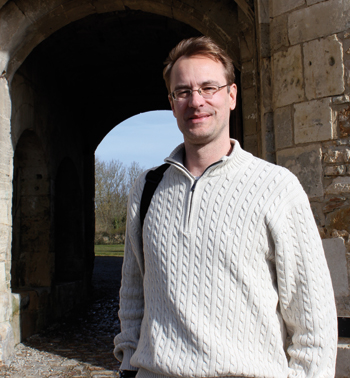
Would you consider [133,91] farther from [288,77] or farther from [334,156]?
[334,156]

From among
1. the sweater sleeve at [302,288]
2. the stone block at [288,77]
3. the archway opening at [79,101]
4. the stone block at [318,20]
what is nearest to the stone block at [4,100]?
the archway opening at [79,101]

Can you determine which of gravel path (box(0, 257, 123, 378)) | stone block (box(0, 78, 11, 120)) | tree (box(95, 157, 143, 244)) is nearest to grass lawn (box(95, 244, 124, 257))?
tree (box(95, 157, 143, 244))

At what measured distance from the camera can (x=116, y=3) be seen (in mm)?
4656

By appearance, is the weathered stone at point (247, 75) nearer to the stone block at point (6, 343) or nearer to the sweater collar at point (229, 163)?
the sweater collar at point (229, 163)

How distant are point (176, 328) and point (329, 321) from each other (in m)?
0.42

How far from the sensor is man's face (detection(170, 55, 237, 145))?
1.32 metres

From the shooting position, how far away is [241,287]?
119 centimetres

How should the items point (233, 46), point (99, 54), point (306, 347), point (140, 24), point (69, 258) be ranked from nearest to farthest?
point (306, 347) < point (233, 46) < point (140, 24) < point (99, 54) < point (69, 258)

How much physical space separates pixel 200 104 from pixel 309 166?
1.80m

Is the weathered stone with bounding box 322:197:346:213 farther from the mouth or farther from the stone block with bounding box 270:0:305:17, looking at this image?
the mouth

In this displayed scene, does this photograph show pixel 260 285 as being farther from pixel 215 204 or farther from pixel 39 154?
pixel 39 154

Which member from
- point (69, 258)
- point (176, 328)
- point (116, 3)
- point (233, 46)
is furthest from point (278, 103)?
point (69, 258)

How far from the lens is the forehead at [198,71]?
1329 mm

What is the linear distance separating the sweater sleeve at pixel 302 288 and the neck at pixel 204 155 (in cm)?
25
